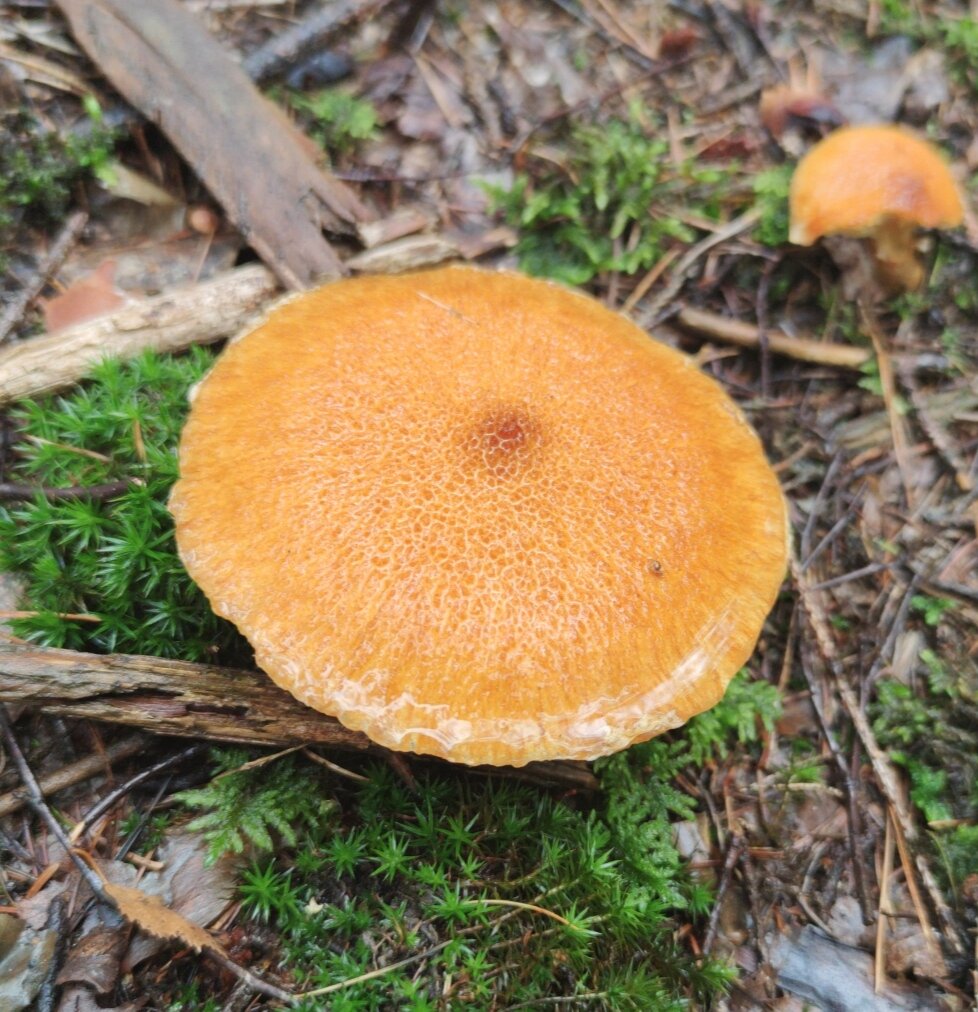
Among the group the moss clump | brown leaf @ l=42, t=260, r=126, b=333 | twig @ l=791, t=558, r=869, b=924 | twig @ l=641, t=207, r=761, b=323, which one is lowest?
twig @ l=791, t=558, r=869, b=924

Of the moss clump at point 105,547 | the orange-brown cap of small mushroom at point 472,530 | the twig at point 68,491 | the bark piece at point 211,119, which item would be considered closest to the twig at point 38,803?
the moss clump at point 105,547

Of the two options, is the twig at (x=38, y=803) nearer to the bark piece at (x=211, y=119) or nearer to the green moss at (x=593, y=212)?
the bark piece at (x=211, y=119)

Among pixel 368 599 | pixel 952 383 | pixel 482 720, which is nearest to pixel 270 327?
pixel 368 599

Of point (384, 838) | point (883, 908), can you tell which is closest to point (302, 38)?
point (384, 838)

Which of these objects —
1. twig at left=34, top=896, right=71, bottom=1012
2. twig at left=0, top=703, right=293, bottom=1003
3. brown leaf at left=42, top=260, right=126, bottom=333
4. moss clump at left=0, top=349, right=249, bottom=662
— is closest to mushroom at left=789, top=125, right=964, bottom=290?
moss clump at left=0, top=349, right=249, bottom=662

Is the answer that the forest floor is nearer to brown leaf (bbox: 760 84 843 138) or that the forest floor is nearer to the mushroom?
brown leaf (bbox: 760 84 843 138)

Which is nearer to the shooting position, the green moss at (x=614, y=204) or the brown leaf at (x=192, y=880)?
the brown leaf at (x=192, y=880)

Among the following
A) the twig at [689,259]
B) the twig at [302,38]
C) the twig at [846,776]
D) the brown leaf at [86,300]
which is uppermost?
the twig at [302,38]

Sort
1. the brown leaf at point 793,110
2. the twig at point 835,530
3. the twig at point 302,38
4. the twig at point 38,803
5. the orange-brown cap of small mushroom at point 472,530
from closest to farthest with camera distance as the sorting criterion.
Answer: the orange-brown cap of small mushroom at point 472,530, the twig at point 38,803, the twig at point 835,530, the twig at point 302,38, the brown leaf at point 793,110
